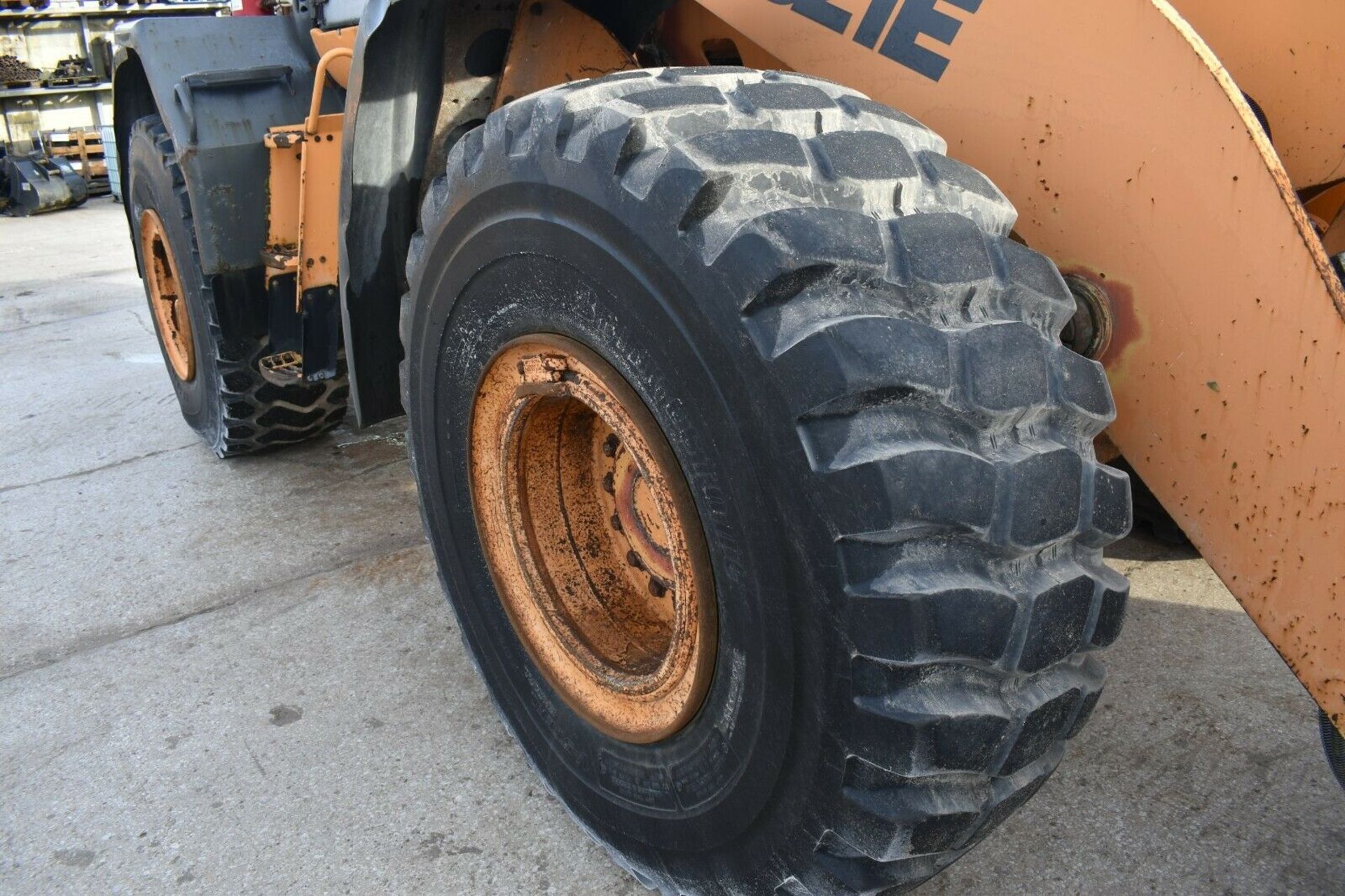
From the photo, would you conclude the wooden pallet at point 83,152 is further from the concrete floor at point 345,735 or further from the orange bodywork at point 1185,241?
the orange bodywork at point 1185,241

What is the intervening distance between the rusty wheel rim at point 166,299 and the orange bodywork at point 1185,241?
3.35 meters

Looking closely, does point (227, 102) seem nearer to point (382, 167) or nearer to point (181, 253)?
point (181, 253)

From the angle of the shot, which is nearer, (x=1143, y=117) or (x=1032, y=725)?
(x=1032, y=725)

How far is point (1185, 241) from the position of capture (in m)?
1.63

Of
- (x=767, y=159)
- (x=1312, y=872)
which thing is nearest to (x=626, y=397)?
(x=767, y=159)

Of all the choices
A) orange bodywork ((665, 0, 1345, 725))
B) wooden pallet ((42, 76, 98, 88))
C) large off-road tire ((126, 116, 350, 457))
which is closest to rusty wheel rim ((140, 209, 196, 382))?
large off-road tire ((126, 116, 350, 457))

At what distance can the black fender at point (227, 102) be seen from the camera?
11.4 ft

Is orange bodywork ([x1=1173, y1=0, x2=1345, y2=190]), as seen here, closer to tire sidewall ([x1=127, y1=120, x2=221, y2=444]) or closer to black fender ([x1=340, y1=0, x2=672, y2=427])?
black fender ([x1=340, y1=0, x2=672, y2=427])

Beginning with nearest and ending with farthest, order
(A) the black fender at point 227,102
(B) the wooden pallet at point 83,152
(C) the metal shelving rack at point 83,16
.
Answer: (A) the black fender at point 227,102 < (B) the wooden pallet at point 83,152 < (C) the metal shelving rack at point 83,16

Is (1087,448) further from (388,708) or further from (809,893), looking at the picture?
(388,708)

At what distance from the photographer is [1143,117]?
1.62 metres

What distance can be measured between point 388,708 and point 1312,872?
6.99ft

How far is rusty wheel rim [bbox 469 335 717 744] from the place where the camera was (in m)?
2.01

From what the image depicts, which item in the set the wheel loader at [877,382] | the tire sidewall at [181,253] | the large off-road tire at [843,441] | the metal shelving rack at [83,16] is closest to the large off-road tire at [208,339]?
the tire sidewall at [181,253]
